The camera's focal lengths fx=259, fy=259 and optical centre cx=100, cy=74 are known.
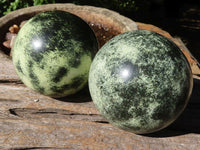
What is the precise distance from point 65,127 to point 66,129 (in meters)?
0.03

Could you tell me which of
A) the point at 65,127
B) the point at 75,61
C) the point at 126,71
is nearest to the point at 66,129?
the point at 65,127

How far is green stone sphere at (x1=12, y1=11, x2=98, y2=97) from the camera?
217cm

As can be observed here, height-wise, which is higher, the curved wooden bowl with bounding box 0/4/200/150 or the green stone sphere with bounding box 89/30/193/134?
the green stone sphere with bounding box 89/30/193/134

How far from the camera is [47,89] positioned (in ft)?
7.68

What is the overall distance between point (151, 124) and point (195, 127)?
0.67 m

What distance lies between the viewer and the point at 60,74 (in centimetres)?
Result: 223

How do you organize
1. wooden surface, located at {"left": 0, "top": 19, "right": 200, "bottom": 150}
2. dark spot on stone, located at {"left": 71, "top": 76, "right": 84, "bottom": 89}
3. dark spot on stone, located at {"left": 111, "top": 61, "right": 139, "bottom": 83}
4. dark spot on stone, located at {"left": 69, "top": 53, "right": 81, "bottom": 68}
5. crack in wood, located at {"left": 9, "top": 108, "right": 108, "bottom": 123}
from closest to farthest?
1. dark spot on stone, located at {"left": 111, "top": 61, "right": 139, "bottom": 83}
2. wooden surface, located at {"left": 0, "top": 19, "right": 200, "bottom": 150}
3. dark spot on stone, located at {"left": 69, "top": 53, "right": 81, "bottom": 68}
4. dark spot on stone, located at {"left": 71, "top": 76, "right": 84, "bottom": 89}
5. crack in wood, located at {"left": 9, "top": 108, "right": 108, "bottom": 123}

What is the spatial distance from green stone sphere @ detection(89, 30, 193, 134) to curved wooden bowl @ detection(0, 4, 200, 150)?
22 cm

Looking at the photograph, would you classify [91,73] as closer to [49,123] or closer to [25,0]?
[49,123]

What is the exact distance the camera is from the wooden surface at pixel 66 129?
2.08m

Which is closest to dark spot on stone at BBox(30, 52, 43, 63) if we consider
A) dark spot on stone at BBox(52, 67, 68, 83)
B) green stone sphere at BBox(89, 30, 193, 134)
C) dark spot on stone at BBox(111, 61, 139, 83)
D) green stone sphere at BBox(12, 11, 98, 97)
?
green stone sphere at BBox(12, 11, 98, 97)

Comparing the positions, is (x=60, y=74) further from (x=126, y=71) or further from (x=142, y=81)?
(x=142, y=81)

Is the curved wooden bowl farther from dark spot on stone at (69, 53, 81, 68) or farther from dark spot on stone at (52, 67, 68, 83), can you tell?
dark spot on stone at (69, 53, 81, 68)

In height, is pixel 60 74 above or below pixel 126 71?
below
